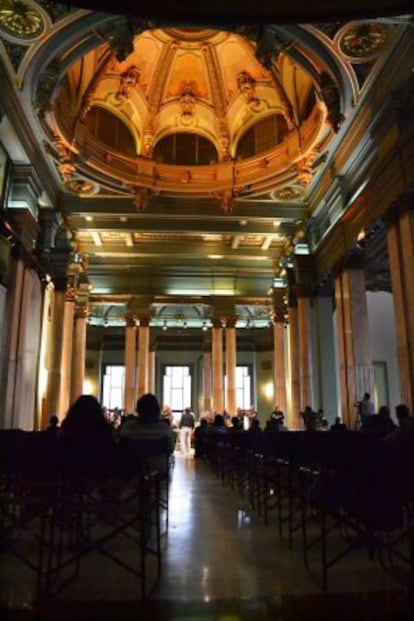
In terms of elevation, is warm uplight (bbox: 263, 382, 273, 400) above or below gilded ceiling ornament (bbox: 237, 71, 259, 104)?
below

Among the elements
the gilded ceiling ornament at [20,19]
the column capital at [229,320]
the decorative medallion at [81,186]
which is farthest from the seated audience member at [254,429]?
the column capital at [229,320]

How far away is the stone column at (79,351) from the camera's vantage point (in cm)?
1877

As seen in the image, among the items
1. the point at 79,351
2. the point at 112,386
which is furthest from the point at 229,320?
the point at 112,386

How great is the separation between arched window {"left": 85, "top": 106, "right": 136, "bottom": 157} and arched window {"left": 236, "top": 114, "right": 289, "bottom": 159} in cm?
340

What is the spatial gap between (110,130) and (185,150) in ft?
8.07

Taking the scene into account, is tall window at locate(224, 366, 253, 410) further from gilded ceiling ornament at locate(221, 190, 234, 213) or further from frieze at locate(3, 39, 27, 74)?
frieze at locate(3, 39, 27, 74)

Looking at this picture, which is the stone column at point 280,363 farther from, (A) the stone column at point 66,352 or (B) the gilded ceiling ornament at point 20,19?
(B) the gilded ceiling ornament at point 20,19

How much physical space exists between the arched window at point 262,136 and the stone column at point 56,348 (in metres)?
6.91

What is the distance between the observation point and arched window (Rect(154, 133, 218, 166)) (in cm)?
1579

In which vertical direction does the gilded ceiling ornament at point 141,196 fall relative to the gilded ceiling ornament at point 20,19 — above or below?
below

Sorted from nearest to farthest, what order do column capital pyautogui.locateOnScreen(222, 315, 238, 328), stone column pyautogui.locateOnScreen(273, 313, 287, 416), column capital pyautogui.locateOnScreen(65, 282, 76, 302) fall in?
column capital pyautogui.locateOnScreen(65, 282, 76, 302) < stone column pyautogui.locateOnScreen(273, 313, 287, 416) < column capital pyautogui.locateOnScreen(222, 315, 238, 328)

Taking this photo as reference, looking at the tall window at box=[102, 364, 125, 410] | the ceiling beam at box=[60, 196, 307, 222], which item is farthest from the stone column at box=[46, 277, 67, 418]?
A: the tall window at box=[102, 364, 125, 410]

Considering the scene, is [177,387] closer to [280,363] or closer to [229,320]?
[229,320]

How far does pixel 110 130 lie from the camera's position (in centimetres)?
1485
